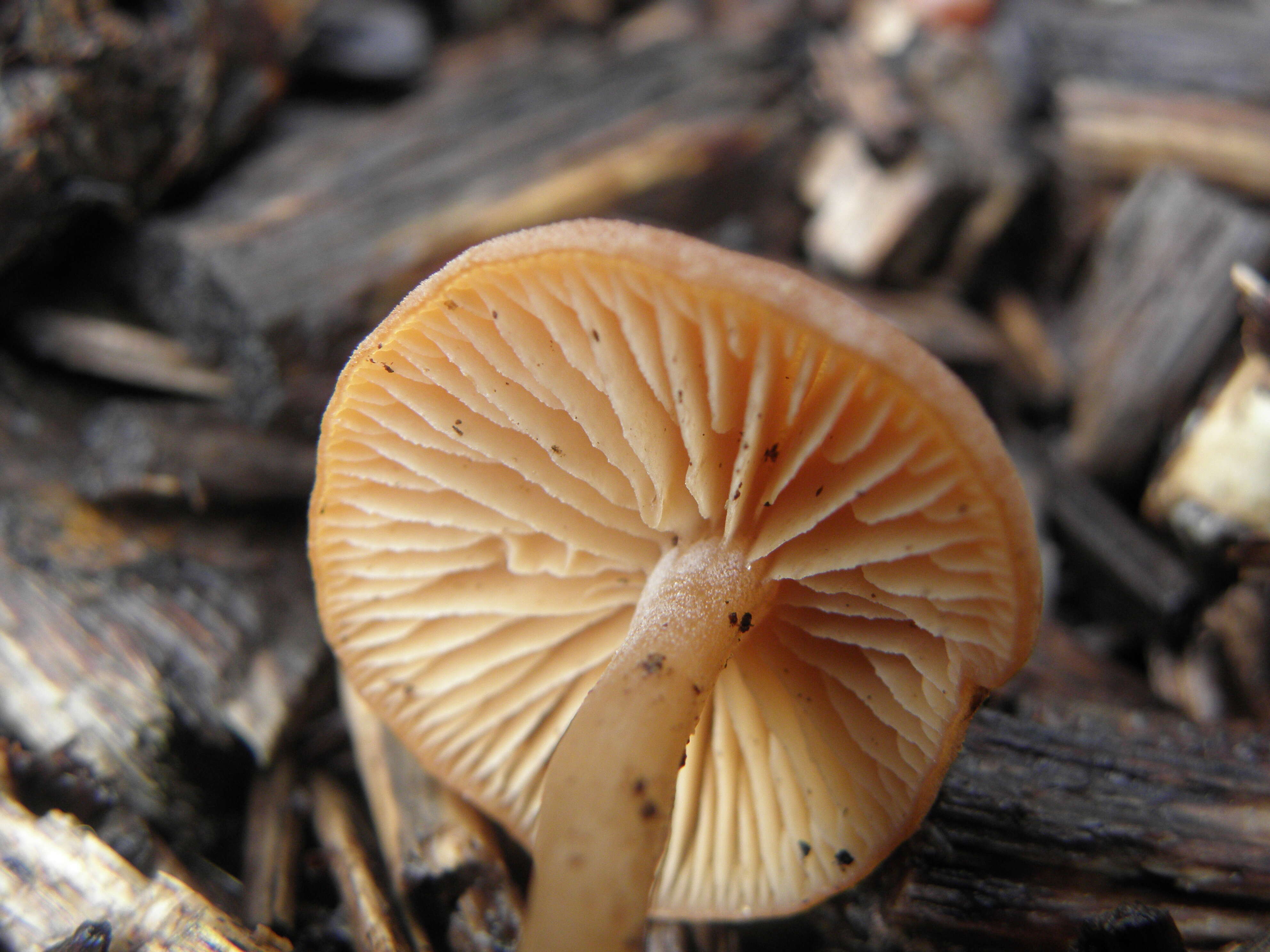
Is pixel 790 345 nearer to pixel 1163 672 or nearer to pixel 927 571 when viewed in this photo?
pixel 927 571

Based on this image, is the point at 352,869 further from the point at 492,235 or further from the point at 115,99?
the point at 115,99

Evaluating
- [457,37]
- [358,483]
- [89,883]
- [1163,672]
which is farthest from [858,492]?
[457,37]

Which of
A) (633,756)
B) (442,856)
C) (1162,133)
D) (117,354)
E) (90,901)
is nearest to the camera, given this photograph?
(633,756)

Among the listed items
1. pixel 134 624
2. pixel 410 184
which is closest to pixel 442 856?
pixel 134 624

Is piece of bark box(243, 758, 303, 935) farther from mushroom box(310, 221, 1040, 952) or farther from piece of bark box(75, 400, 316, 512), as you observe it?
piece of bark box(75, 400, 316, 512)

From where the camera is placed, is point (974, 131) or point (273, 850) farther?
point (974, 131)

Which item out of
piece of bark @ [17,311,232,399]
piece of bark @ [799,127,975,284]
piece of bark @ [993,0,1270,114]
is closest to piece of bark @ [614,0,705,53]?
piece of bark @ [799,127,975,284]
